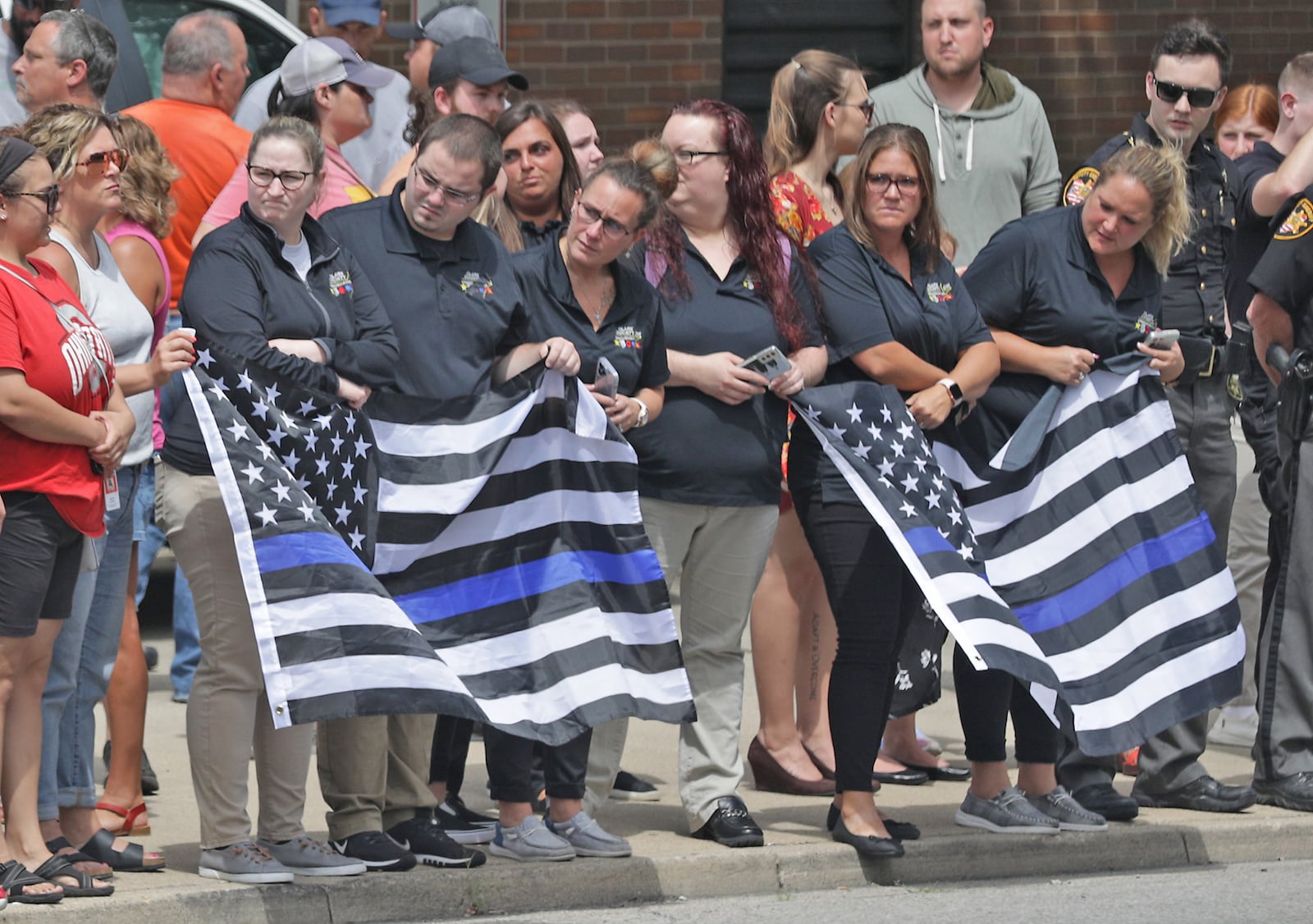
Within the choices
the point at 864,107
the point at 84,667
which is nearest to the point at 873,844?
the point at 84,667

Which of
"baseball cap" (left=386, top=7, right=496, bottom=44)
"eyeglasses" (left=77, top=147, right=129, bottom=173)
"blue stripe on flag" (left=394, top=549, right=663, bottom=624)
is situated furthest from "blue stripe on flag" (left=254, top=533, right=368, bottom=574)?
"baseball cap" (left=386, top=7, right=496, bottom=44)

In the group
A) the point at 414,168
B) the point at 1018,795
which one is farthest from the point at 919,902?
the point at 414,168

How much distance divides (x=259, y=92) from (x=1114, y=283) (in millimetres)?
3844

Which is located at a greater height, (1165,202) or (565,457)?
(1165,202)

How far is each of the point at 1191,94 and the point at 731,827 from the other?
10.9 ft

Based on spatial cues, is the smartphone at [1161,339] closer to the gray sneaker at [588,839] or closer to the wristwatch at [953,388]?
the wristwatch at [953,388]

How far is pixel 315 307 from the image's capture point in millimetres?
5945

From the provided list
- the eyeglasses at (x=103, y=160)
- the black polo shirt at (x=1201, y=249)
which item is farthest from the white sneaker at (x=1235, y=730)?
Answer: the eyeglasses at (x=103, y=160)

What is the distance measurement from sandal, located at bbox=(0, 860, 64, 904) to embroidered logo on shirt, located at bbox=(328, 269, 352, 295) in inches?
71.4

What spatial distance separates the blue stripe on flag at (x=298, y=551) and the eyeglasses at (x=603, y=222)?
A: 1284mm

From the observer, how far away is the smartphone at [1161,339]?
7164 millimetres

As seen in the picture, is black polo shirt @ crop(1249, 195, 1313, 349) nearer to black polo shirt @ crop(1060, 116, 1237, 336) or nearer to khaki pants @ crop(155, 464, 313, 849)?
black polo shirt @ crop(1060, 116, 1237, 336)

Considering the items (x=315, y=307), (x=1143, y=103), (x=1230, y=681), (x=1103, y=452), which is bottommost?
A: (x=1230, y=681)

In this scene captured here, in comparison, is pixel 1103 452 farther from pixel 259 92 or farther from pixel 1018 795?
pixel 259 92
